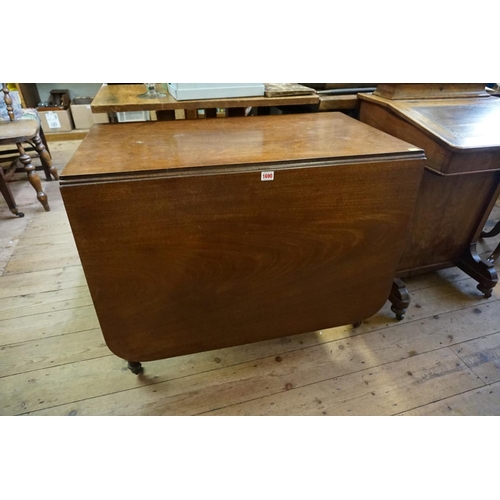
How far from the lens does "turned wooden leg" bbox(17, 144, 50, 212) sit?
2.13m

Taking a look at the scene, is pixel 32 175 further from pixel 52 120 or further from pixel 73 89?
pixel 73 89

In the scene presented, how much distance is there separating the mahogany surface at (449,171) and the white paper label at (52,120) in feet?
9.84

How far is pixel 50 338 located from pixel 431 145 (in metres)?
1.54

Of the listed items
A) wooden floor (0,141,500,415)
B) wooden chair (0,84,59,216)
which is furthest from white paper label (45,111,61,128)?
wooden floor (0,141,500,415)

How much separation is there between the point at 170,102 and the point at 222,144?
37 centimetres

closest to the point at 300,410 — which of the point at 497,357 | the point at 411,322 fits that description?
the point at 411,322

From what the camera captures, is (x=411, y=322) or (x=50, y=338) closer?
(x=50, y=338)

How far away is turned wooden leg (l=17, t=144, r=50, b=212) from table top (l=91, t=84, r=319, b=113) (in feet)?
3.47

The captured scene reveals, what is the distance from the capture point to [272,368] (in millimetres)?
1305

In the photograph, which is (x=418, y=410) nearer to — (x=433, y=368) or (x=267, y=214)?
(x=433, y=368)

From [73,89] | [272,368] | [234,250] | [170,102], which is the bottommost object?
[272,368]

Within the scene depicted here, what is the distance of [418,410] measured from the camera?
1.17 m

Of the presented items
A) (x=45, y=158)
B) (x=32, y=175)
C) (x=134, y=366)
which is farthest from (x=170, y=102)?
(x=45, y=158)

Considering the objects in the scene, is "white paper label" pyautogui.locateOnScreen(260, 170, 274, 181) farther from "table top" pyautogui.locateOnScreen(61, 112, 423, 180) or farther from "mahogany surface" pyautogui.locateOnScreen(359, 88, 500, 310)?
"mahogany surface" pyautogui.locateOnScreen(359, 88, 500, 310)
